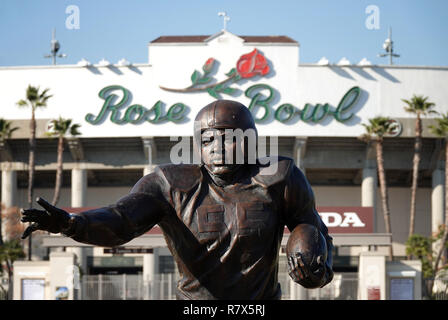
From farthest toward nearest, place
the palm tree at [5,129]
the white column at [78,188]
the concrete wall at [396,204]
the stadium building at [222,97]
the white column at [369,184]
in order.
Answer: the concrete wall at [396,204]
the white column at [78,188]
the white column at [369,184]
the stadium building at [222,97]
the palm tree at [5,129]

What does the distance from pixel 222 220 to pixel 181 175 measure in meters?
0.34

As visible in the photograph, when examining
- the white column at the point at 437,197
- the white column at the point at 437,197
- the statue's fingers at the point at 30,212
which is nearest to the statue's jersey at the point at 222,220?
the statue's fingers at the point at 30,212

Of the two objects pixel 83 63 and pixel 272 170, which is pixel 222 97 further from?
pixel 272 170

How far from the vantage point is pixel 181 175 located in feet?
15.3

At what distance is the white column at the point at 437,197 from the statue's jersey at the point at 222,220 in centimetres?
4943

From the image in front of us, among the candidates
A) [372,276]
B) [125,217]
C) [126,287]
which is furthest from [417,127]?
[125,217]

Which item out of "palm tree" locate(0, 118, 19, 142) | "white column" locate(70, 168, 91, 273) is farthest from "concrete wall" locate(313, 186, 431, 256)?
"palm tree" locate(0, 118, 19, 142)

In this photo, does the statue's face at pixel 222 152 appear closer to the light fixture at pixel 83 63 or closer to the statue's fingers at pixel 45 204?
the statue's fingers at pixel 45 204

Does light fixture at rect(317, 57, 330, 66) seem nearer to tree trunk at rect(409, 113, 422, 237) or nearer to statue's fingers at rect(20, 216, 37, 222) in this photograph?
tree trunk at rect(409, 113, 422, 237)

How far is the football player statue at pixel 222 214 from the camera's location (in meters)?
4.47

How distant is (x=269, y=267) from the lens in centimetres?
455

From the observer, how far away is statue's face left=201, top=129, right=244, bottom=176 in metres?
4.56

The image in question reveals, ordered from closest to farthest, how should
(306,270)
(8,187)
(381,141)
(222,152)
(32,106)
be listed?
(306,270) < (222,152) < (32,106) < (381,141) < (8,187)

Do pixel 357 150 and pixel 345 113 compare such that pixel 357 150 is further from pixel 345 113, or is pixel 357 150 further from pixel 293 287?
pixel 293 287
